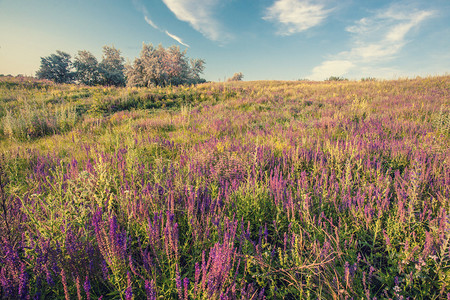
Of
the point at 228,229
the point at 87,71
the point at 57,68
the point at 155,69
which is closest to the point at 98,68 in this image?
the point at 87,71

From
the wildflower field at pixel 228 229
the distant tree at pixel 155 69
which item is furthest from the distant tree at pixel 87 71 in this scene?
the wildflower field at pixel 228 229

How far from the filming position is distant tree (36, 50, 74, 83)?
122 feet

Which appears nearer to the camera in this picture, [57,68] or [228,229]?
[228,229]

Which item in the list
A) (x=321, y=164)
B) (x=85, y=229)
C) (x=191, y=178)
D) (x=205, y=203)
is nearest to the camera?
(x=85, y=229)

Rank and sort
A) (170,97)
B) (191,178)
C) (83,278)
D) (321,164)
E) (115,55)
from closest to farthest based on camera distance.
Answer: (83,278), (191,178), (321,164), (170,97), (115,55)

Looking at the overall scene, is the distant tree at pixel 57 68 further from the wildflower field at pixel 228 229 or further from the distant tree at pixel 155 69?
the wildflower field at pixel 228 229

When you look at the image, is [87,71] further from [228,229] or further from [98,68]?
[228,229]

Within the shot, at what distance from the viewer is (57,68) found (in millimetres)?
38500

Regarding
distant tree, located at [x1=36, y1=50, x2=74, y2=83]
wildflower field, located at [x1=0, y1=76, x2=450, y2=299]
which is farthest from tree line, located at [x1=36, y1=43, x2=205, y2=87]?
wildflower field, located at [x1=0, y1=76, x2=450, y2=299]

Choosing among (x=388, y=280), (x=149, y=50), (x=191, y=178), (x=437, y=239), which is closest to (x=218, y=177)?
(x=191, y=178)

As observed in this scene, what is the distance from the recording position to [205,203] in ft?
6.59

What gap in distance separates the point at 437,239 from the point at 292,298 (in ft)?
3.70

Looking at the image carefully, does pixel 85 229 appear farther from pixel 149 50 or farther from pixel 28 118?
pixel 149 50

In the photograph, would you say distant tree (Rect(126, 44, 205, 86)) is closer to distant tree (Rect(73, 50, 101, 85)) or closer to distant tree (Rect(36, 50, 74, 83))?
distant tree (Rect(73, 50, 101, 85))
